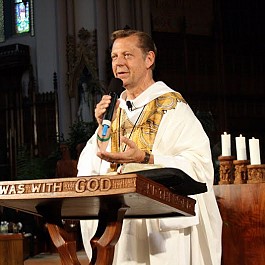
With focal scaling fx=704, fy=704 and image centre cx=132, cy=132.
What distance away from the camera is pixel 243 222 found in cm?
415

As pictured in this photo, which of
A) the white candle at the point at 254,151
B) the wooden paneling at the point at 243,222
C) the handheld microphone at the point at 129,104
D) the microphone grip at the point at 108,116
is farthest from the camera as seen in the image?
the white candle at the point at 254,151

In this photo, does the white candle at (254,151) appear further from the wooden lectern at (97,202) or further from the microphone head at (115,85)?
the wooden lectern at (97,202)

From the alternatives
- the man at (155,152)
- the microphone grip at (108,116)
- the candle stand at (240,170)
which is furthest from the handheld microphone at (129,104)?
the candle stand at (240,170)

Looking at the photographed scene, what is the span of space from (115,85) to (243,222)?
5.30 feet

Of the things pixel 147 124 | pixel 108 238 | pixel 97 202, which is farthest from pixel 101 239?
pixel 147 124

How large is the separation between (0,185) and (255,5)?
11740 mm

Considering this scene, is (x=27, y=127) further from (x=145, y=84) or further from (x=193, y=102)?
(x=145, y=84)

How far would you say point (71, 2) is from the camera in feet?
45.3

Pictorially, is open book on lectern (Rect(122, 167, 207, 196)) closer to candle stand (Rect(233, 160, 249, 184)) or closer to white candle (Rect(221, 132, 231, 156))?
candle stand (Rect(233, 160, 249, 184))

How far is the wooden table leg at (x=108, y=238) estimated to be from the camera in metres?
2.35

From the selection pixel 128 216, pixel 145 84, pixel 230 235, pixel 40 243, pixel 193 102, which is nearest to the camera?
pixel 128 216

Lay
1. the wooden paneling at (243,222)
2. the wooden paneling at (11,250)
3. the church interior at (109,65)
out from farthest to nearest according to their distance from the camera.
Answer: the church interior at (109,65) → the wooden paneling at (11,250) → the wooden paneling at (243,222)

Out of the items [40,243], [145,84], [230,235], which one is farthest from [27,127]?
[145,84]

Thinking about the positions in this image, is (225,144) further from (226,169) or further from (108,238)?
(108,238)
